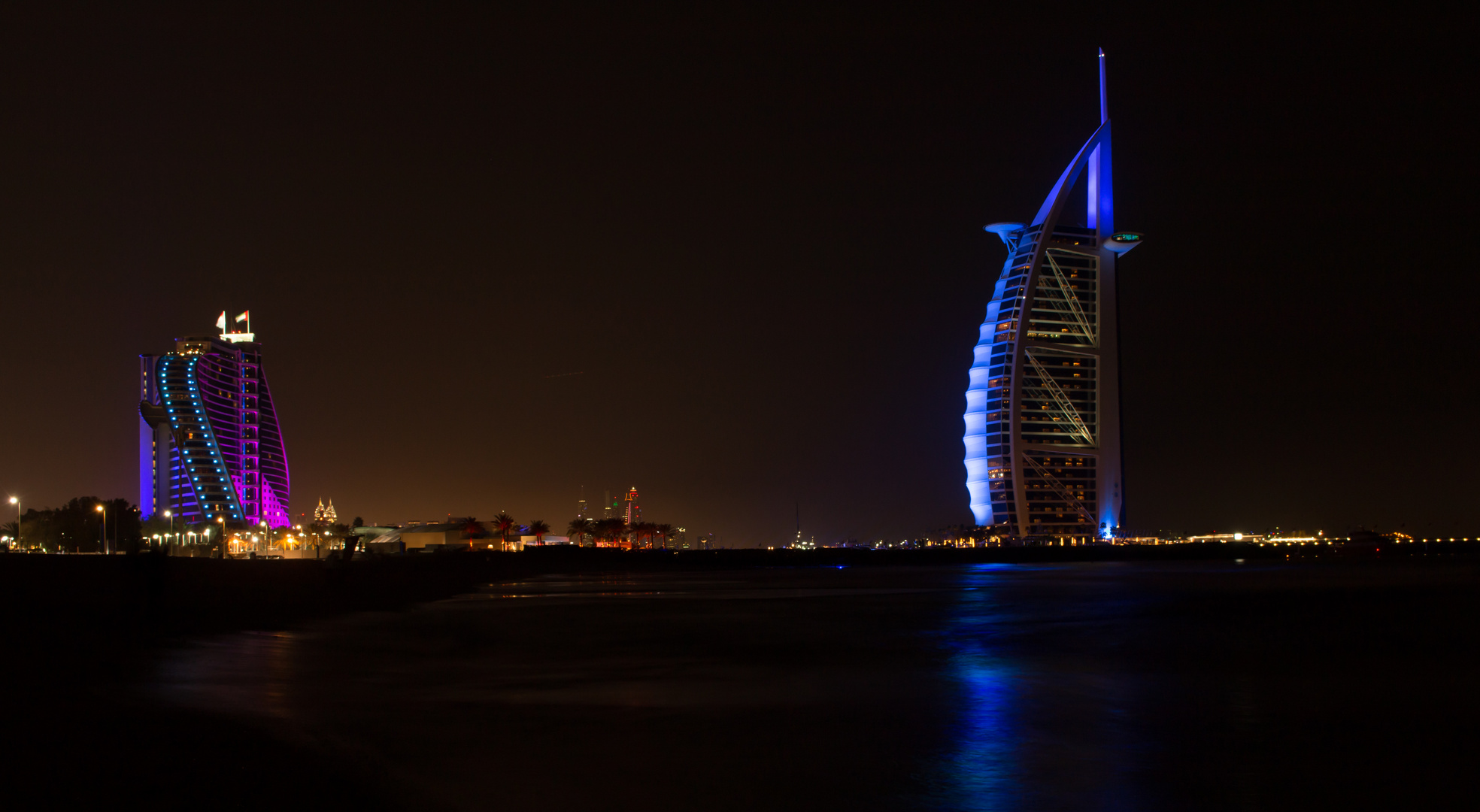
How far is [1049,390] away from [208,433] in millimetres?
129125

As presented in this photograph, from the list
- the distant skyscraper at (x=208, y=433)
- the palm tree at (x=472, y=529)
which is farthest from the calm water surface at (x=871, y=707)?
the distant skyscraper at (x=208, y=433)

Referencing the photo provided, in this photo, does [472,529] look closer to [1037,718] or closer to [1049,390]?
[1049,390]

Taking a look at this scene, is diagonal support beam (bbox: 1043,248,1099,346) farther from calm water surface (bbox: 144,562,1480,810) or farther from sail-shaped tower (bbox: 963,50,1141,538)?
calm water surface (bbox: 144,562,1480,810)

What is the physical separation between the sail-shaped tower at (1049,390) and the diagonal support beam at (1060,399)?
0.09m

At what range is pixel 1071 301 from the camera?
14050 cm

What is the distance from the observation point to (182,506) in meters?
187

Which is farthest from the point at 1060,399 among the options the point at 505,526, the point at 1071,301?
the point at 505,526

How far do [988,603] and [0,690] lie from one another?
91.8ft

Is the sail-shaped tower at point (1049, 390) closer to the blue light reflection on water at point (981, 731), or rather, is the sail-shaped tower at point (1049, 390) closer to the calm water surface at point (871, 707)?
the calm water surface at point (871, 707)

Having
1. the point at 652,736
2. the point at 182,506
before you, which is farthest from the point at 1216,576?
the point at 182,506

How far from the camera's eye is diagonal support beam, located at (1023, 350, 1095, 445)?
137m

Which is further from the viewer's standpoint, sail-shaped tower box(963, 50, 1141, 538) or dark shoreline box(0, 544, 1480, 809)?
sail-shaped tower box(963, 50, 1141, 538)

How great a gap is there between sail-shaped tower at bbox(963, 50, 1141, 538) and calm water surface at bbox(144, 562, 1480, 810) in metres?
108

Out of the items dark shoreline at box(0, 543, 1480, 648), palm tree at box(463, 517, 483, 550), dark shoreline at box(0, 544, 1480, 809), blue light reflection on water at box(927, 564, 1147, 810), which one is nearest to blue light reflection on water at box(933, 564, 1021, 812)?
blue light reflection on water at box(927, 564, 1147, 810)
